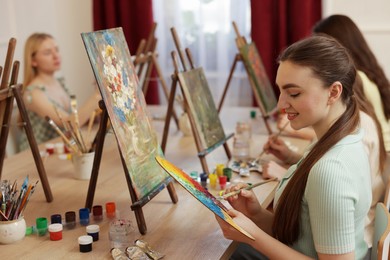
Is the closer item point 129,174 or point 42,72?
point 129,174

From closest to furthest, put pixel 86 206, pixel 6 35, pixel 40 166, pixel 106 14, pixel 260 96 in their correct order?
pixel 86 206, pixel 40 166, pixel 260 96, pixel 6 35, pixel 106 14

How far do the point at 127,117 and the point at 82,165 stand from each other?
507 mm

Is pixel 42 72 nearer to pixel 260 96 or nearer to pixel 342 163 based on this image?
pixel 260 96

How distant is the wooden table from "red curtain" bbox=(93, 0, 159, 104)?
61.3 inches

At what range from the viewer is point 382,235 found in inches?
59.7

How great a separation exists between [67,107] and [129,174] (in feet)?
6.07

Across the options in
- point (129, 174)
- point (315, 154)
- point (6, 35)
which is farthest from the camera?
point (6, 35)

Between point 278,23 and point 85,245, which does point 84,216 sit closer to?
point 85,245

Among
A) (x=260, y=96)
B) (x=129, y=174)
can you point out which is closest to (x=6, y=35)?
(x=260, y=96)

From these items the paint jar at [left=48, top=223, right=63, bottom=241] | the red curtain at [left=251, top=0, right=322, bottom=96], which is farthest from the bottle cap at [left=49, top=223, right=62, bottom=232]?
the red curtain at [left=251, top=0, right=322, bottom=96]

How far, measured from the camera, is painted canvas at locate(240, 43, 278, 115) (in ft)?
9.61

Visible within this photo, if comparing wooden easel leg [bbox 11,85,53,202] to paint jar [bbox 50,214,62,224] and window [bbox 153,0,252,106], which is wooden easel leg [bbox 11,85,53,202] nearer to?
paint jar [bbox 50,214,62,224]

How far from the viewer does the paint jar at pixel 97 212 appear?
1.76m

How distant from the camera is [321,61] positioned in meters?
1.47
